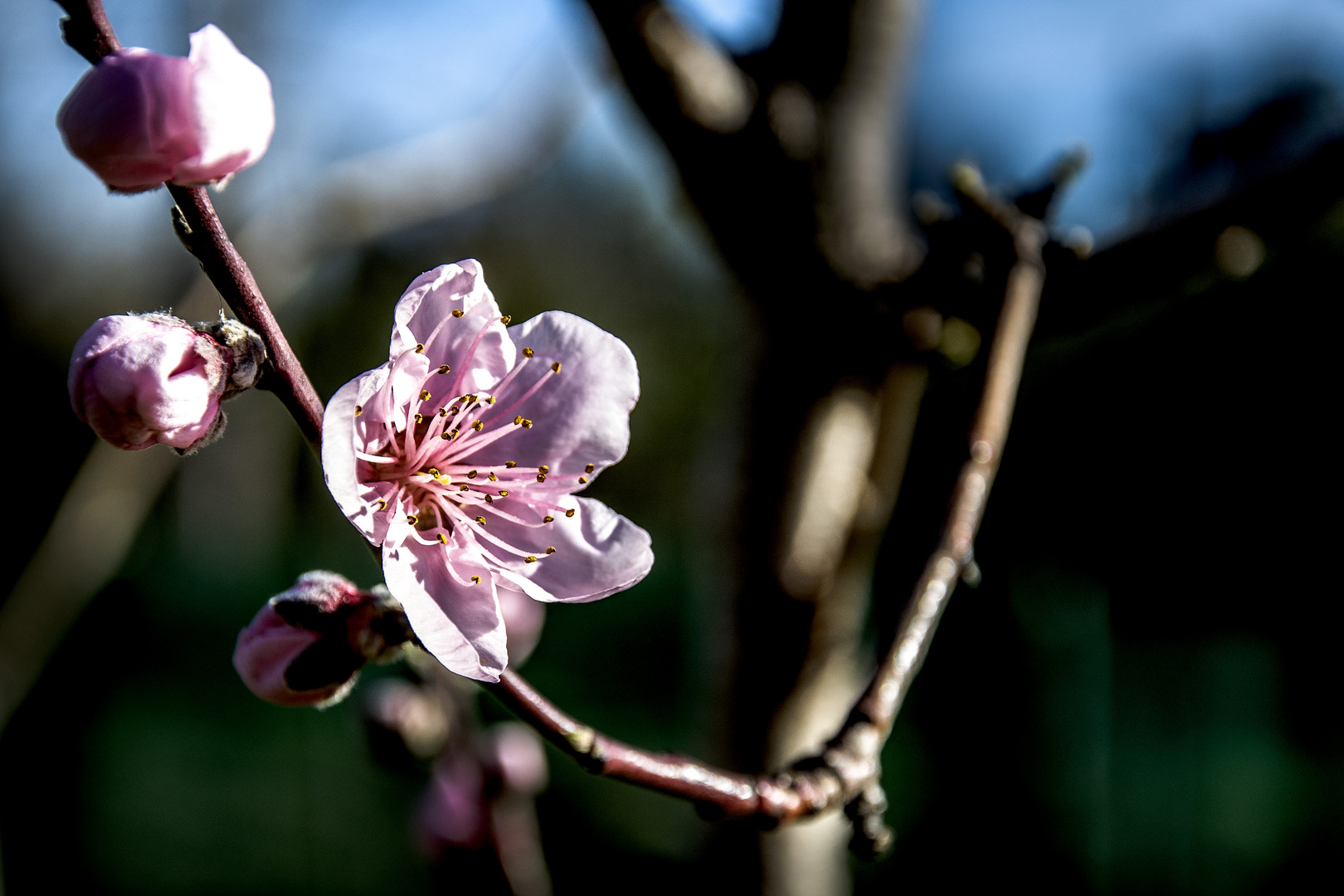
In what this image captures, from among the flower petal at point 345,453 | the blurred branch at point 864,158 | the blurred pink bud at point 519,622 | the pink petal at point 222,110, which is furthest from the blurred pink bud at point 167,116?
the blurred branch at point 864,158

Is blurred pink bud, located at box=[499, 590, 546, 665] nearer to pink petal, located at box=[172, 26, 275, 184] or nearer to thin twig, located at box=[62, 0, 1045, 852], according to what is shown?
thin twig, located at box=[62, 0, 1045, 852]

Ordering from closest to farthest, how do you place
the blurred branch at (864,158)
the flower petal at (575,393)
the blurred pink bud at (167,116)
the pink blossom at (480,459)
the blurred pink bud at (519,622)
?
the blurred pink bud at (167,116) → the pink blossom at (480,459) → the flower petal at (575,393) → the blurred pink bud at (519,622) → the blurred branch at (864,158)

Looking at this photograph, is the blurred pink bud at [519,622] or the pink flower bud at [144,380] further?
the blurred pink bud at [519,622]

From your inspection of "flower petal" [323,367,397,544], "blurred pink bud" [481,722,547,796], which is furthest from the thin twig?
"blurred pink bud" [481,722,547,796]

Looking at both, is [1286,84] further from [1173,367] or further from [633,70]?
[633,70]

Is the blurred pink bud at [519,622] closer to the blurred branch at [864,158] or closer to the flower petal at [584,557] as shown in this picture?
the flower petal at [584,557]

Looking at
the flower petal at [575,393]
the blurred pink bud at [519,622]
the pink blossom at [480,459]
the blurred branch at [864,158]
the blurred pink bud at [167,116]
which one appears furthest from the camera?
the blurred branch at [864,158]

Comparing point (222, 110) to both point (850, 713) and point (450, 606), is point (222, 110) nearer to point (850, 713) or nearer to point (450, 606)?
point (450, 606)

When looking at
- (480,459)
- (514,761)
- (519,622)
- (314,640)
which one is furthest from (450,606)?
(514,761)
